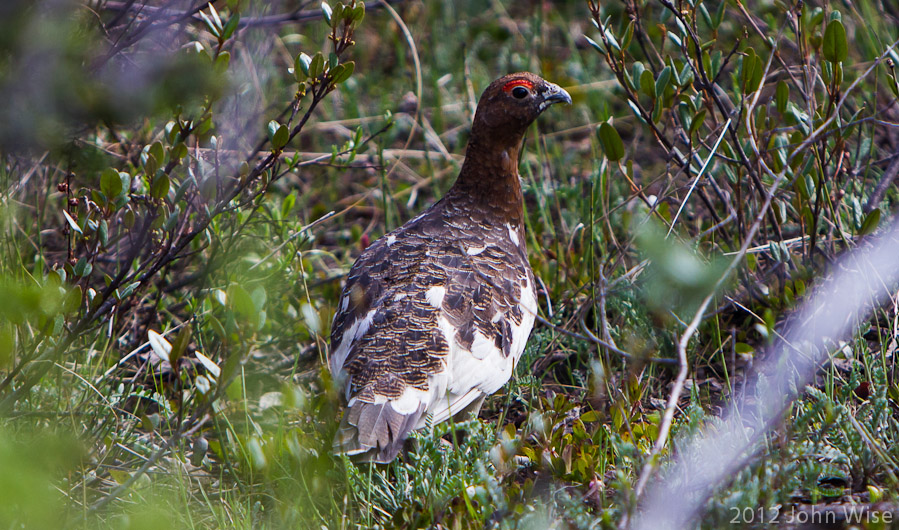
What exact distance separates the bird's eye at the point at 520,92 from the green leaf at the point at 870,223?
1785 millimetres

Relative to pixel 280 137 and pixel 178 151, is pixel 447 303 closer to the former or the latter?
pixel 280 137

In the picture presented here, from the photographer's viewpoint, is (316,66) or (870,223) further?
(870,223)

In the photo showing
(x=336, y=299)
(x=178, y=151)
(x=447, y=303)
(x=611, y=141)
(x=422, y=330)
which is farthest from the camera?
(x=336, y=299)

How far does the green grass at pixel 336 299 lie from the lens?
7.41 feet

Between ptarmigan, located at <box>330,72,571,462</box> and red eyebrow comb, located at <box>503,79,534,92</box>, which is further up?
red eyebrow comb, located at <box>503,79,534,92</box>

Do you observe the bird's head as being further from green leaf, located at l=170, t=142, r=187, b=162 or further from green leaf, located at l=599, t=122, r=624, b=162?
green leaf, located at l=170, t=142, r=187, b=162

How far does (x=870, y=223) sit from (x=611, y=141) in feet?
4.11

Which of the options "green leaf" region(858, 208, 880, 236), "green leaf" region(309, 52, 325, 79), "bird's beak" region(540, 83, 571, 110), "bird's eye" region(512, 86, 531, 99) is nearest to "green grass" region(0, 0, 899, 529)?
"green leaf" region(858, 208, 880, 236)

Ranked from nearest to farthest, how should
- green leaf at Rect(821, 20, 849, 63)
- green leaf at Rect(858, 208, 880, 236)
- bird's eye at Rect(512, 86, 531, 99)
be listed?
green leaf at Rect(821, 20, 849, 63) < green leaf at Rect(858, 208, 880, 236) < bird's eye at Rect(512, 86, 531, 99)

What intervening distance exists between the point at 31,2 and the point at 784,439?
280 centimetres

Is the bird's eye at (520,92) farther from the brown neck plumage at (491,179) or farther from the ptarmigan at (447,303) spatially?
the brown neck plumage at (491,179)

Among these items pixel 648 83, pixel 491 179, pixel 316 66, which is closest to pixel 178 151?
pixel 316 66

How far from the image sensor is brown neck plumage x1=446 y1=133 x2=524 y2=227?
425 cm

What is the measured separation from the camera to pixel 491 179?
14.0ft
